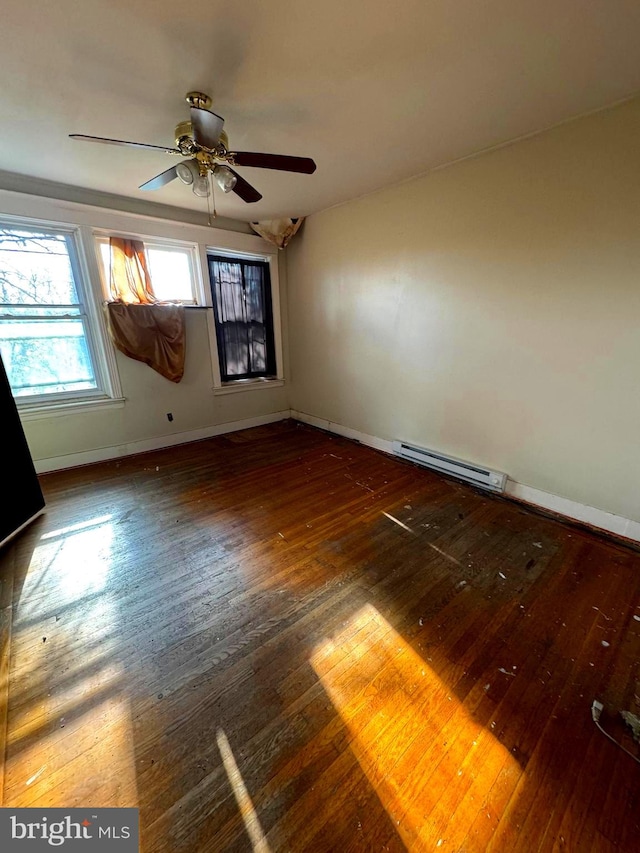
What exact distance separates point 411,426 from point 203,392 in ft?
8.49

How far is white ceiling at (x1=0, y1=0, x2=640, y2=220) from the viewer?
1343 mm

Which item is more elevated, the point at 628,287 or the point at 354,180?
the point at 354,180

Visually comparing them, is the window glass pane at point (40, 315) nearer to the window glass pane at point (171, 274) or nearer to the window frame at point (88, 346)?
the window frame at point (88, 346)

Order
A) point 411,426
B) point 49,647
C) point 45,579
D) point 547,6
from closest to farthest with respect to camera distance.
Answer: point 547,6 < point 49,647 < point 45,579 < point 411,426

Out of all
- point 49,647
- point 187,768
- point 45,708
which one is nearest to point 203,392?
point 49,647

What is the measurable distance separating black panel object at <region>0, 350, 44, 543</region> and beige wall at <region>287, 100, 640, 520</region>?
309 cm

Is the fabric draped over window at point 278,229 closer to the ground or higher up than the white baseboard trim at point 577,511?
higher up

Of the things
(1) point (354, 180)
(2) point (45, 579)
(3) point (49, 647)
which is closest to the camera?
(3) point (49, 647)

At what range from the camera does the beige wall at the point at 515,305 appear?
204 cm

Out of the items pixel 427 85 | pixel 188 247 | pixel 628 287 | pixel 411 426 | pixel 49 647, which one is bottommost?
pixel 49 647

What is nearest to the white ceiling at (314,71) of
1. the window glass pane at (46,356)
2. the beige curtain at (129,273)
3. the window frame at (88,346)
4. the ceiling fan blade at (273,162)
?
the ceiling fan blade at (273,162)

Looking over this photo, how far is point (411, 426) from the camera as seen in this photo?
11.2ft

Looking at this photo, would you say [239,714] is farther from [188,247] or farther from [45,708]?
[188,247]

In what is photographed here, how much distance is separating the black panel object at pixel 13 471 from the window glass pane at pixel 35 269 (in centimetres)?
124
